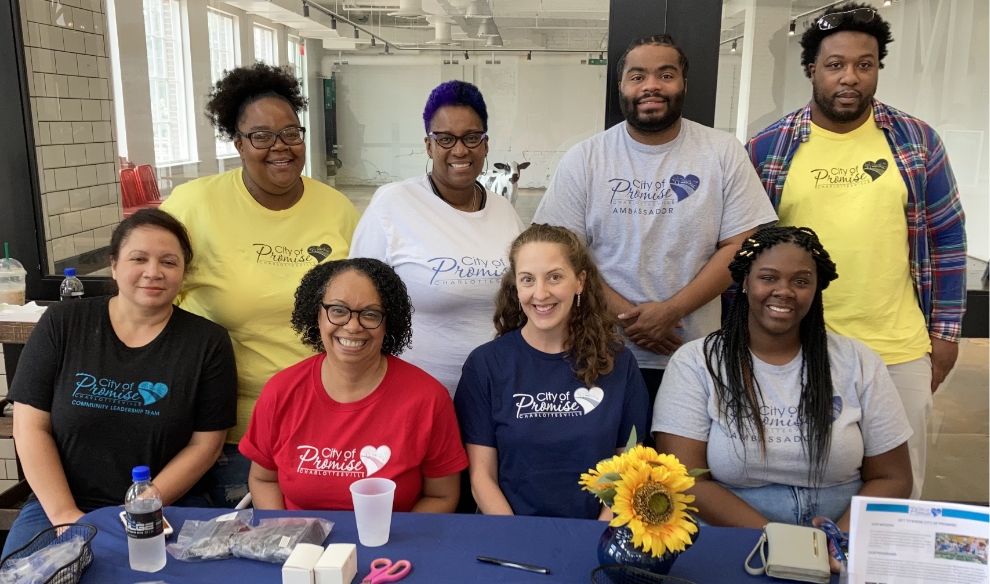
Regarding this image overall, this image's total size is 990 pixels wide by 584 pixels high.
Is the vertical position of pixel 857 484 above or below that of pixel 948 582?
below

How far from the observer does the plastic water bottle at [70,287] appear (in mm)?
3031

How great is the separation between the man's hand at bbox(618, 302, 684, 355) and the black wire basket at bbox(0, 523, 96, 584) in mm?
1588

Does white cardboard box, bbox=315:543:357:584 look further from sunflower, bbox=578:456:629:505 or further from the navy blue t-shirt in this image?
the navy blue t-shirt

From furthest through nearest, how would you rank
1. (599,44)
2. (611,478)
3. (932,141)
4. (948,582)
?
(599,44)
(932,141)
(611,478)
(948,582)

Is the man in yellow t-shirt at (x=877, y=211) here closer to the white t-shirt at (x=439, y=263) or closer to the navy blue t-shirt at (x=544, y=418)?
the navy blue t-shirt at (x=544, y=418)

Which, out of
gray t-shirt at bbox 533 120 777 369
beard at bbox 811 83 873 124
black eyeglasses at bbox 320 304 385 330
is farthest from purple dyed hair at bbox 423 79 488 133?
beard at bbox 811 83 873 124

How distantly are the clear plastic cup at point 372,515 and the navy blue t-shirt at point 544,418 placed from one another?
48cm

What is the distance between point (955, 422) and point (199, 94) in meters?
4.23

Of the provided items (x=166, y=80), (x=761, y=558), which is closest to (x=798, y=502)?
(x=761, y=558)

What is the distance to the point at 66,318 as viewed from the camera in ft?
6.70

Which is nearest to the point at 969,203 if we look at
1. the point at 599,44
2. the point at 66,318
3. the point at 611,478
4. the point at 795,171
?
the point at 795,171

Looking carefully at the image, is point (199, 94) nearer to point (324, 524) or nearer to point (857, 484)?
point (324, 524)

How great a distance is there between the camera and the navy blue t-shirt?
190cm

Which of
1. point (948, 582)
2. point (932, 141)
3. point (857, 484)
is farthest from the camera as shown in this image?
point (932, 141)
